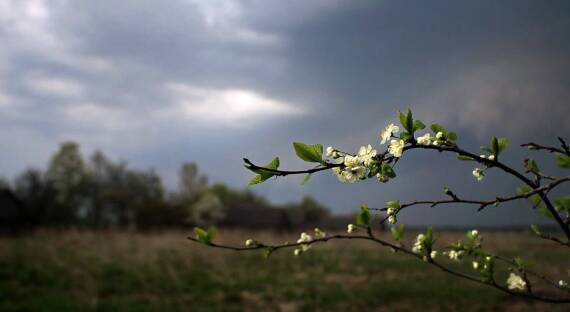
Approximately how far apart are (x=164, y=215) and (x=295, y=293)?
28.2 metres

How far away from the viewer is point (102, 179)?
153 feet

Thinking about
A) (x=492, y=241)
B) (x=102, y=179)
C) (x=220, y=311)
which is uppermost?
(x=102, y=179)

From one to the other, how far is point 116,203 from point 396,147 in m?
43.1

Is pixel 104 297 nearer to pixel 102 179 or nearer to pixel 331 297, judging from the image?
pixel 331 297

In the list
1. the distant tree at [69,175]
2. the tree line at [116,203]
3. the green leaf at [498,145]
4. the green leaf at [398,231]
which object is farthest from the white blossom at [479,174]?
the distant tree at [69,175]

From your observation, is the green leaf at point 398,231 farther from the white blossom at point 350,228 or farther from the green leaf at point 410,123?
the green leaf at point 410,123

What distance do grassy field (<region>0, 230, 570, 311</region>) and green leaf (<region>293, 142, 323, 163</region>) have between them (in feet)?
23.8

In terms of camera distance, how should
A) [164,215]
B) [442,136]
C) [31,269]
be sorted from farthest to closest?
[164,215] → [31,269] → [442,136]

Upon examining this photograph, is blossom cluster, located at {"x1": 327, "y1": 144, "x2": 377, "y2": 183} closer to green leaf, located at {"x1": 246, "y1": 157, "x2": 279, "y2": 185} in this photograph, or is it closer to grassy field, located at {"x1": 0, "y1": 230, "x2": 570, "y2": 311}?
green leaf, located at {"x1": 246, "y1": 157, "x2": 279, "y2": 185}

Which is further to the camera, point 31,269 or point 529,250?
point 529,250

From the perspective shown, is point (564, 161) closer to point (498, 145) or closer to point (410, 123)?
point (498, 145)

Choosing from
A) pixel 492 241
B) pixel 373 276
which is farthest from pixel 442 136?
pixel 492 241

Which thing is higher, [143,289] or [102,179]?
[102,179]

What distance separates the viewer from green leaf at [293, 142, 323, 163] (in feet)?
3.93
